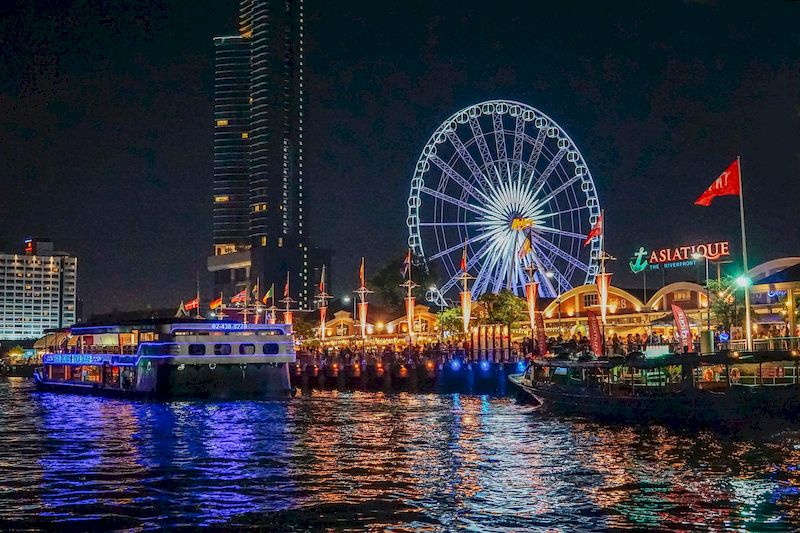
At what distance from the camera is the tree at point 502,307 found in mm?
109125

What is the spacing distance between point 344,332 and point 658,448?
398 feet

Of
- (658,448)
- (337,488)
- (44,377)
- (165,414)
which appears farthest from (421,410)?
(44,377)

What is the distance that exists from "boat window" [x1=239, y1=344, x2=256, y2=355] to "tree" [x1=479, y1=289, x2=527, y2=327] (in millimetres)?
40416

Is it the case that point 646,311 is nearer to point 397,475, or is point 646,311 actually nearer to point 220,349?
point 220,349

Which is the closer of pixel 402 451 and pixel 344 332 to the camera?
pixel 402 451

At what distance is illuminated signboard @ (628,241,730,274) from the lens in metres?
97.6

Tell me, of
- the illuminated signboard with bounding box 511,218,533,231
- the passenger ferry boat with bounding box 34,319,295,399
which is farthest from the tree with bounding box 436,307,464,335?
the passenger ferry boat with bounding box 34,319,295,399

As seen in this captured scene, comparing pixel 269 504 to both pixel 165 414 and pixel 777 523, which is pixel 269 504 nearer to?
→ pixel 777 523

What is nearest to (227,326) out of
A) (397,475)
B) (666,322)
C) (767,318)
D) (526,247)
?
(526,247)

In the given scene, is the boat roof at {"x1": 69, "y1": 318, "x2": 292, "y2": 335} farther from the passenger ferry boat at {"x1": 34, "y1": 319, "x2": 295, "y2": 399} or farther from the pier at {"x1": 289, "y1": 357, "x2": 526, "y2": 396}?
the pier at {"x1": 289, "y1": 357, "x2": 526, "y2": 396}

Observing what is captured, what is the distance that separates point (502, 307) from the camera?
110 m

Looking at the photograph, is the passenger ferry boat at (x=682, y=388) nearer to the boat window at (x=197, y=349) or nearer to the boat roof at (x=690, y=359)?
the boat roof at (x=690, y=359)

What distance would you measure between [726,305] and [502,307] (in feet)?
93.4

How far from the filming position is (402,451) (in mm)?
37594
